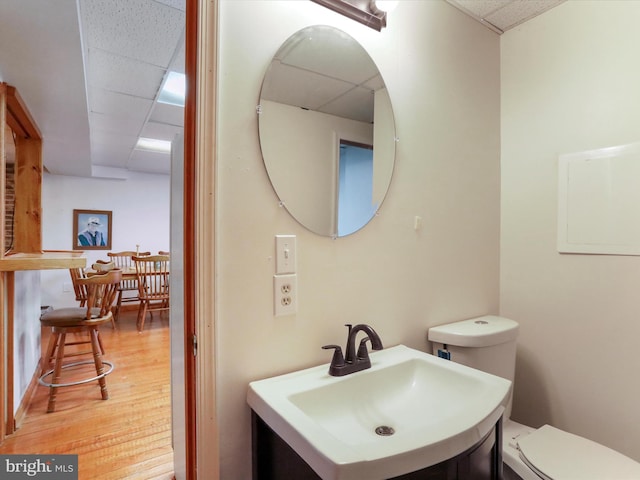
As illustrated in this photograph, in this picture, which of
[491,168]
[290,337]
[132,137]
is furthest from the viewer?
[132,137]

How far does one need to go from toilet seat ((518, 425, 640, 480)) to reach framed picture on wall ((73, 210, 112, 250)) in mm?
5849

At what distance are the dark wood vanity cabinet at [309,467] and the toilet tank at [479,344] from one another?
393 millimetres

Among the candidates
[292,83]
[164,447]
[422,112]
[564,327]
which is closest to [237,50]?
[292,83]

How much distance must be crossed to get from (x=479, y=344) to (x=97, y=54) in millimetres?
2607

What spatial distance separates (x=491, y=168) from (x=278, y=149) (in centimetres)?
119

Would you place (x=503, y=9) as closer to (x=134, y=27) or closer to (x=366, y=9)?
(x=366, y=9)

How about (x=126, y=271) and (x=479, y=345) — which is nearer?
(x=479, y=345)

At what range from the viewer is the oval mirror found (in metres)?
1.01

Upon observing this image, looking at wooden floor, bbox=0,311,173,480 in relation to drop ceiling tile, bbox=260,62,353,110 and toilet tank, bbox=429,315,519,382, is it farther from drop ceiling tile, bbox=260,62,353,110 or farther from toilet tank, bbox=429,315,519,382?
drop ceiling tile, bbox=260,62,353,110

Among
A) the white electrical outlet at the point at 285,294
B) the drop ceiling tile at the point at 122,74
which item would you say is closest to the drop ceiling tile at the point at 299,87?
the white electrical outlet at the point at 285,294

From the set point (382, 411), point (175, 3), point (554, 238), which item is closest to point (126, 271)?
point (175, 3)

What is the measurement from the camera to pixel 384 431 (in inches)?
35.5

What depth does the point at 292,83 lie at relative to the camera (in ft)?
3.41

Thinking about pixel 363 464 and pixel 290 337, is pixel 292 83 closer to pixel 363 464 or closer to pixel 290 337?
pixel 290 337
